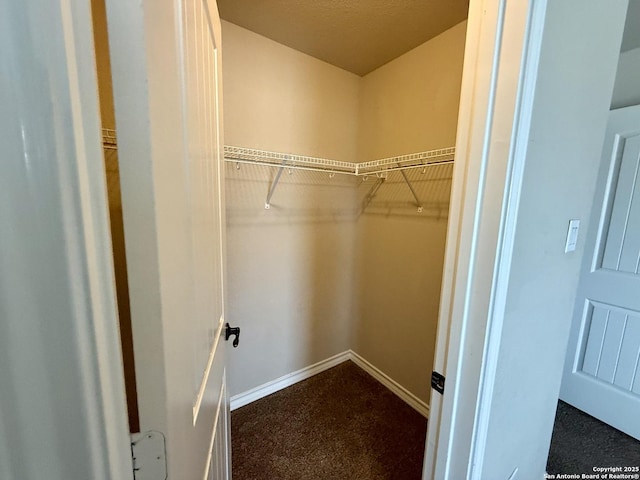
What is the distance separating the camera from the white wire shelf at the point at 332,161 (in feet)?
5.07

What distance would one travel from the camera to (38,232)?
0.25 m

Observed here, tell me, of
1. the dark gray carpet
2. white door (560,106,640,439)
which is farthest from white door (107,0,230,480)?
white door (560,106,640,439)

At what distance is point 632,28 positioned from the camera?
5.05ft

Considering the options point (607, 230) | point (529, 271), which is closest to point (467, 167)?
point (529, 271)

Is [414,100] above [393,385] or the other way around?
above

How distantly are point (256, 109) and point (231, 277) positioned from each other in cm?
110

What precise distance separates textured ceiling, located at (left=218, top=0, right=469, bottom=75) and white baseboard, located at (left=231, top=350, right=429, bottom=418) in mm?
2371

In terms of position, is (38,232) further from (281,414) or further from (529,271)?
(281,414)

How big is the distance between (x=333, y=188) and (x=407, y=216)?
2.00 ft

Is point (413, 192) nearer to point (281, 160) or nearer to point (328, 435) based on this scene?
point (281, 160)

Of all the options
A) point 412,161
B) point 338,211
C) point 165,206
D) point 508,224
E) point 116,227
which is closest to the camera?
point 165,206

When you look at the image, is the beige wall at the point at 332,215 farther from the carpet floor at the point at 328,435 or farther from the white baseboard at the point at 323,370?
the carpet floor at the point at 328,435

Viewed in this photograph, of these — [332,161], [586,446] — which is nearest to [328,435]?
[586,446]

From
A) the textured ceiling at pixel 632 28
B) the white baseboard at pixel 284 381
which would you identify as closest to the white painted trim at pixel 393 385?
the white baseboard at pixel 284 381
